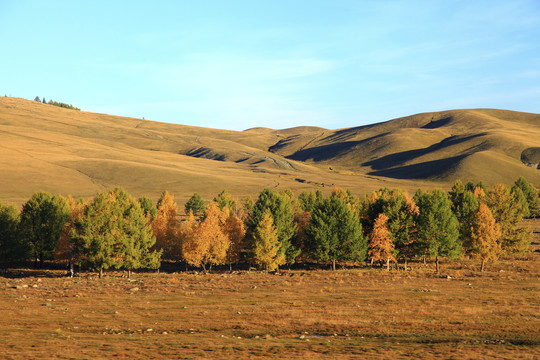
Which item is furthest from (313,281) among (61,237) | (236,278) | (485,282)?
(61,237)

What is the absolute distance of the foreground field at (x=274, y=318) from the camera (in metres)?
25.2

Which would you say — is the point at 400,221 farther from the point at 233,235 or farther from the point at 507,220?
the point at 233,235

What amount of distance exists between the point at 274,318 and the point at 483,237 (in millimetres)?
44188

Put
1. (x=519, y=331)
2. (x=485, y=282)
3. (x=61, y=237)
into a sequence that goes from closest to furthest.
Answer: (x=519, y=331)
(x=485, y=282)
(x=61, y=237)

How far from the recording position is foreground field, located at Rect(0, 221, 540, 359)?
2522 centimetres

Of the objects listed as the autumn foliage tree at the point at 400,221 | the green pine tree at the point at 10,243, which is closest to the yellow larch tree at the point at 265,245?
the autumn foliage tree at the point at 400,221

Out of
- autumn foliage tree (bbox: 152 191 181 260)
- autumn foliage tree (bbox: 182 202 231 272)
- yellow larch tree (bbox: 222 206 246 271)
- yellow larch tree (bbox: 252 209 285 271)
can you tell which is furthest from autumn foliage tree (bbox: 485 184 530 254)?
autumn foliage tree (bbox: 152 191 181 260)

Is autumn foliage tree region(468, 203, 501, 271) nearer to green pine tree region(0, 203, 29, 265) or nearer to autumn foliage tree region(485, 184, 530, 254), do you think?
autumn foliage tree region(485, 184, 530, 254)

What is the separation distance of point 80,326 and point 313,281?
32.9 metres

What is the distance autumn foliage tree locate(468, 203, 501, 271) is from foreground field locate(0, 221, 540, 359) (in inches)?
322

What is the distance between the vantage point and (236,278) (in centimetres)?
6134

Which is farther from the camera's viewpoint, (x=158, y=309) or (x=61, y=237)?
(x=61, y=237)

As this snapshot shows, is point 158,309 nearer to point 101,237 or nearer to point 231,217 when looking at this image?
point 101,237

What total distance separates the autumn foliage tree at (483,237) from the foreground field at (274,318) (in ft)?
26.8
